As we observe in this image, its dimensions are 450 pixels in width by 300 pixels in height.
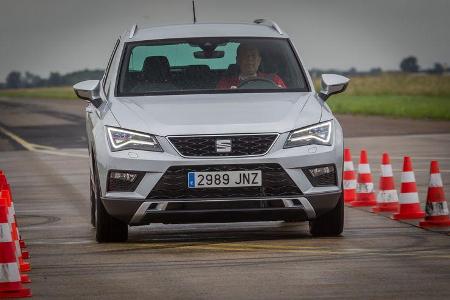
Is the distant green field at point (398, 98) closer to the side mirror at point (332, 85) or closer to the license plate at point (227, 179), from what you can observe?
the side mirror at point (332, 85)

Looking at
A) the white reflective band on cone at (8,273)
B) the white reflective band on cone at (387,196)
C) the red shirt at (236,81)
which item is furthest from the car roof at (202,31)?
the white reflective band on cone at (8,273)

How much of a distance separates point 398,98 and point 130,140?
227ft

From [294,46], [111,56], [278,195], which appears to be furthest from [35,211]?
[278,195]

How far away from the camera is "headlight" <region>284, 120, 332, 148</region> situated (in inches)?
464

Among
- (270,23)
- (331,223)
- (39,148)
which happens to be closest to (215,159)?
(331,223)

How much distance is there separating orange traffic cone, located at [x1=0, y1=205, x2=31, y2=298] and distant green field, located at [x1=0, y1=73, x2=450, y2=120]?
3742 centimetres

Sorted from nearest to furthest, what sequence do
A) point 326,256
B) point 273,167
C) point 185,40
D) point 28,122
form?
point 326,256, point 273,167, point 185,40, point 28,122

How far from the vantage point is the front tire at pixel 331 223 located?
12258mm

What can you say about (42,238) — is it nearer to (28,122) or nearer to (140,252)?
(140,252)

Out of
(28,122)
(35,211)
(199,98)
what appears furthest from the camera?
(28,122)

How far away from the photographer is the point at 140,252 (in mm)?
11555

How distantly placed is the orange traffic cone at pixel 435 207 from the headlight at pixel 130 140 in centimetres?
286

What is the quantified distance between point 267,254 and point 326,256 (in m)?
0.46

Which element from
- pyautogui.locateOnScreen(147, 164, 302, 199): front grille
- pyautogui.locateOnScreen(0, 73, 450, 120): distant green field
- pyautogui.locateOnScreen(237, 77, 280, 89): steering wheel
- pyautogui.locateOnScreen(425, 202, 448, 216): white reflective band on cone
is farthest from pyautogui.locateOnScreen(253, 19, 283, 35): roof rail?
pyautogui.locateOnScreen(0, 73, 450, 120): distant green field
